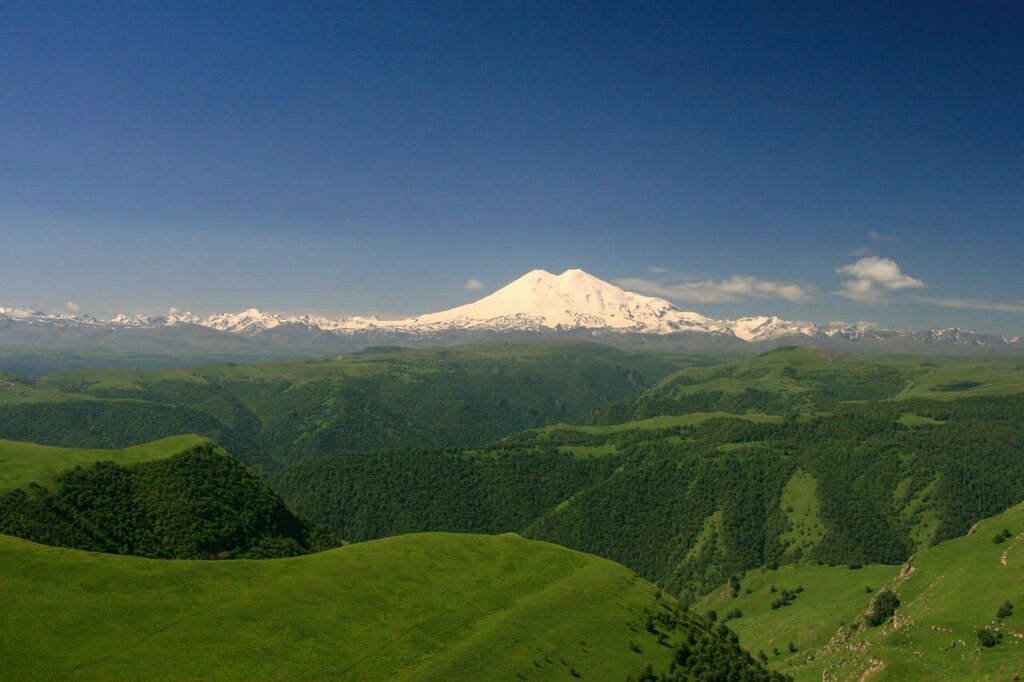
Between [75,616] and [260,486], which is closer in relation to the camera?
[75,616]

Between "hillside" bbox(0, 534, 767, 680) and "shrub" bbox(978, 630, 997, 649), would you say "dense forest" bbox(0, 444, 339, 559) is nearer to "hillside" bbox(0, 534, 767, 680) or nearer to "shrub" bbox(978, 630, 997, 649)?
"hillside" bbox(0, 534, 767, 680)

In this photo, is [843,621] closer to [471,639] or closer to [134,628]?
[471,639]

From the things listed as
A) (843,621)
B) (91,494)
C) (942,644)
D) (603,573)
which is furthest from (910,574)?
(91,494)

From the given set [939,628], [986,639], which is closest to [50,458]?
[939,628]

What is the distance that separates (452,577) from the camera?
12900 centimetres

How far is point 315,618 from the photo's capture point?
100000 millimetres

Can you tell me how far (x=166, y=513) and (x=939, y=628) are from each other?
17318 cm

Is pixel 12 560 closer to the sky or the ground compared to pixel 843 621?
closer to the sky

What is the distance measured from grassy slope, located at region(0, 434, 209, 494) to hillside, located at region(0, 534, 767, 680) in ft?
188

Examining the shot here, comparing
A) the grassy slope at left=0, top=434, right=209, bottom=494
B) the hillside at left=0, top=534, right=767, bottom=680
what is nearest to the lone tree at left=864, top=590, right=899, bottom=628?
the hillside at left=0, top=534, right=767, bottom=680

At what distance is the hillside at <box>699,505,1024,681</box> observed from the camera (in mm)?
122812

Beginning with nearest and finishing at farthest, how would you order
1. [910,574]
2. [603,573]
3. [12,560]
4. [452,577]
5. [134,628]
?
[134,628]
[12,560]
[452,577]
[603,573]
[910,574]

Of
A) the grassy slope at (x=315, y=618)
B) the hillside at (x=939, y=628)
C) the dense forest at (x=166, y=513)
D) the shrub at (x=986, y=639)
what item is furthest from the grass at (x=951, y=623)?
the dense forest at (x=166, y=513)

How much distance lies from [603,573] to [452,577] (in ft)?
122
